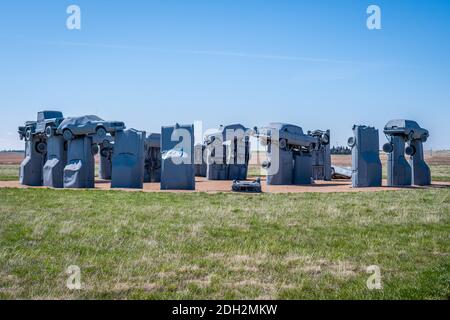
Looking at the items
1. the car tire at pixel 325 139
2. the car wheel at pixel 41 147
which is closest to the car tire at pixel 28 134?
the car wheel at pixel 41 147

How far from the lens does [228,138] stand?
35.1 meters

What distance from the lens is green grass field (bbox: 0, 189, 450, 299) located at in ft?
20.7

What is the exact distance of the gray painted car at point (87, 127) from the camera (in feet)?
78.9

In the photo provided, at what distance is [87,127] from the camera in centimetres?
2403

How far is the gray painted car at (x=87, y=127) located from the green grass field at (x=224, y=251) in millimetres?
9431

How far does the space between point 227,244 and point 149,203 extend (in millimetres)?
7687

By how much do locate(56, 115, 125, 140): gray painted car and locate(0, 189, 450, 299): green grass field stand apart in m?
9.43

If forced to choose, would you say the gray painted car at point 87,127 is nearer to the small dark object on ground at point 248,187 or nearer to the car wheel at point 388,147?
the small dark object on ground at point 248,187

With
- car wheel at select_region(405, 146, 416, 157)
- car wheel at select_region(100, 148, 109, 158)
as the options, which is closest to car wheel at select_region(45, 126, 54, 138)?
car wheel at select_region(100, 148, 109, 158)

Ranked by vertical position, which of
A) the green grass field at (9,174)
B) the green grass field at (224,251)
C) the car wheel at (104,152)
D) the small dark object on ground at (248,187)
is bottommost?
the green grass field at (224,251)

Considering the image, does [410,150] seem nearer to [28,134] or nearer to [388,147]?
[388,147]

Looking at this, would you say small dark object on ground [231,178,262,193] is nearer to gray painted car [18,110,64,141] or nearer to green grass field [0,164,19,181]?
gray painted car [18,110,64,141]

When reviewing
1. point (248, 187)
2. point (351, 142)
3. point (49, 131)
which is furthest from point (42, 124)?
point (351, 142)

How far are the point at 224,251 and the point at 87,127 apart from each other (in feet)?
57.3
